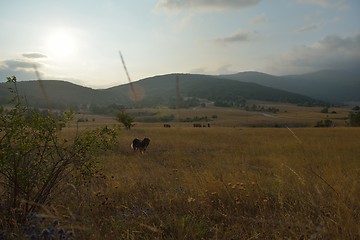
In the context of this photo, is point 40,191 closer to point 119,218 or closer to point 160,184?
point 119,218

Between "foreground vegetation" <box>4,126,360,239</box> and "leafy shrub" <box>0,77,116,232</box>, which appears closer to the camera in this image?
"foreground vegetation" <box>4,126,360,239</box>

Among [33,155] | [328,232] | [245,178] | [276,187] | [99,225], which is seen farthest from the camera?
[245,178]

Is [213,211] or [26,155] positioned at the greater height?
[26,155]

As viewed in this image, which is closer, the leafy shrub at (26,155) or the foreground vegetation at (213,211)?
the foreground vegetation at (213,211)

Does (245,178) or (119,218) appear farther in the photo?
(245,178)

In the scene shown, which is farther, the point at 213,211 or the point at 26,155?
the point at 213,211

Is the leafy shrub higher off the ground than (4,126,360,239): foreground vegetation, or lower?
higher

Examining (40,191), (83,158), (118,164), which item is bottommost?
(118,164)

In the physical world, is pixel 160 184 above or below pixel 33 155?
below

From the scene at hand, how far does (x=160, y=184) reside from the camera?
23.0 ft

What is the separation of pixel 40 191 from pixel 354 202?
4965mm

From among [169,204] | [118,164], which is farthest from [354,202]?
[118,164]

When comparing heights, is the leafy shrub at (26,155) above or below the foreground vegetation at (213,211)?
above

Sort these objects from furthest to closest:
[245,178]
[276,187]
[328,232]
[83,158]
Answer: [245,178] → [276,187] → [83,158] → [328,232]
